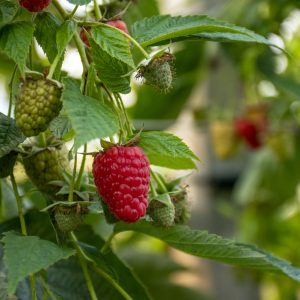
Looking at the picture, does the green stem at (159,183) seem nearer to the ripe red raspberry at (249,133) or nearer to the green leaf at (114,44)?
the green leaf at (114,44)

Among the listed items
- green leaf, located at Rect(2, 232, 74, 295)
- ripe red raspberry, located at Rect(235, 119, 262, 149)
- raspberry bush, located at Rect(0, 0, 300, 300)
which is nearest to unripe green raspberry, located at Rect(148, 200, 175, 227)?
raspberry bush, located at Rect(0, 0, 300, 300)

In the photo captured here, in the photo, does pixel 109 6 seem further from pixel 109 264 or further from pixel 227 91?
pixel 227 91

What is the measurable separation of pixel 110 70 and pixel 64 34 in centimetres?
6

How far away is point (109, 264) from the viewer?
1040 millimetres

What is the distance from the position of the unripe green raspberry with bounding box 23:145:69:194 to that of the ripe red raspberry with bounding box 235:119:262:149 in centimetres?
117

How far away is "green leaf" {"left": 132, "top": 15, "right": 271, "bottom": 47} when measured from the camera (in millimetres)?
874

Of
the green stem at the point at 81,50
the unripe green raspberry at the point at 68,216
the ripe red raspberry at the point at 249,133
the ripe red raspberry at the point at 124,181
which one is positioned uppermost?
the green stem at the point at 81,50

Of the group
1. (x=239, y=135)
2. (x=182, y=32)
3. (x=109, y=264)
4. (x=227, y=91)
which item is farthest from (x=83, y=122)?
(x=227, y=91)

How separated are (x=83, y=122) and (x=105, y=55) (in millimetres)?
116

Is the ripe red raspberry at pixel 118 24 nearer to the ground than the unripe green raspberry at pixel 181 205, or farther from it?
farther from it

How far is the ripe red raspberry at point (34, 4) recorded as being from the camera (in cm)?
83

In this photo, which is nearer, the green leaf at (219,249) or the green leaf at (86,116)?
the green leaf at (86,116)

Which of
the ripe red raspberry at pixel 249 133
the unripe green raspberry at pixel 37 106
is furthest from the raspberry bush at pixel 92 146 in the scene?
the ripe red raspberry at pixel 249 133

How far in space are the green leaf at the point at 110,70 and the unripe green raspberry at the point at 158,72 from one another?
0.02 m
